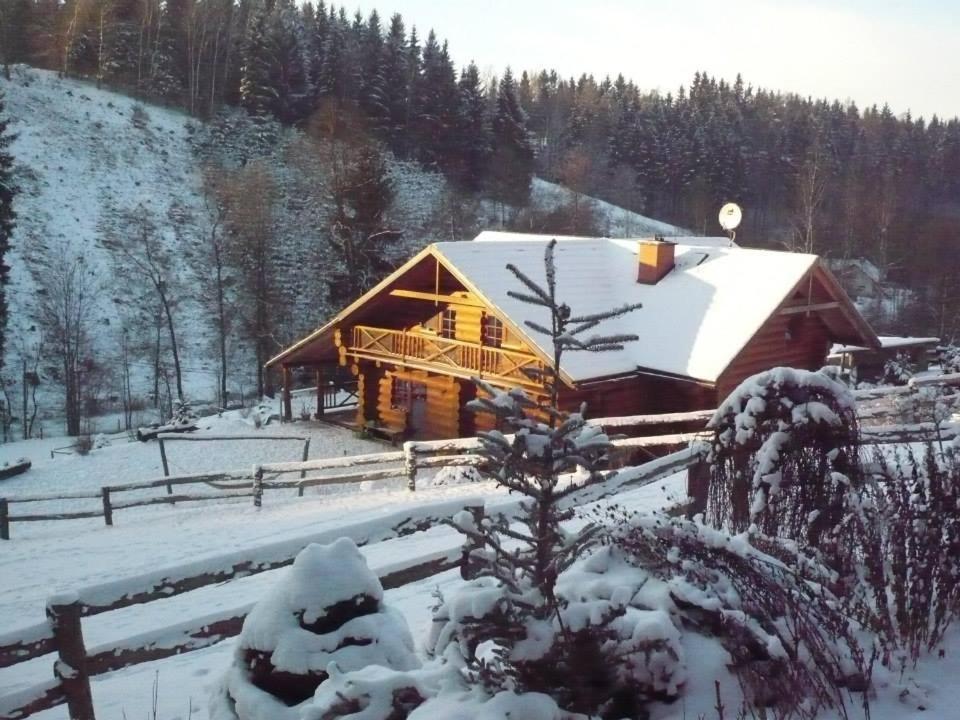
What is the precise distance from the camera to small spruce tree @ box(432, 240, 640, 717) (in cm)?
330

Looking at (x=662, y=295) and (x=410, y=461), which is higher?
(x=662, y=295)

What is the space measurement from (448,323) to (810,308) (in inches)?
359

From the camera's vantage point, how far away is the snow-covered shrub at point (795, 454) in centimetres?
575

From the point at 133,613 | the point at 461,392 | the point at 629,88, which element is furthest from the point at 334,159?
the point at 629,88

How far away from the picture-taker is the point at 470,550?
12.6 ft

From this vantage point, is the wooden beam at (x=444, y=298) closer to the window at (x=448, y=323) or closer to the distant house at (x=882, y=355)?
the window at (x=448, y=323)

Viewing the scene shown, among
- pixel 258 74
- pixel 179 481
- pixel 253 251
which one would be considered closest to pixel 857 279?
pixel 253 251

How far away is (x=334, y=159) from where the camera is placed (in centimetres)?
4625

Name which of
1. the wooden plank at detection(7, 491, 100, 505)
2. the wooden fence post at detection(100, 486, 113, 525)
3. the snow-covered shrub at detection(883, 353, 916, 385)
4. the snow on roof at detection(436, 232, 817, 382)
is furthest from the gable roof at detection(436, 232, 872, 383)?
the wooden plank at detection(7, 491, 100, 505)

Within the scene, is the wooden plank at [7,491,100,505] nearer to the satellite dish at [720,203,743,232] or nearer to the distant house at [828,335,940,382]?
the satellite dish at [720,203,743,232]

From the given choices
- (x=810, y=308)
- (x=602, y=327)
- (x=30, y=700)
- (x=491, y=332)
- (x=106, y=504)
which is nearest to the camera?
(x=30, y=700)

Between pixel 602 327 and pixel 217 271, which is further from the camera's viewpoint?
pixel 217 271

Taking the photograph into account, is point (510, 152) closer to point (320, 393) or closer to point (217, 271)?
point (217, 271)

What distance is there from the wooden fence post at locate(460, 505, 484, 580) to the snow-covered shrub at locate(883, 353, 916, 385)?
78.4ft
